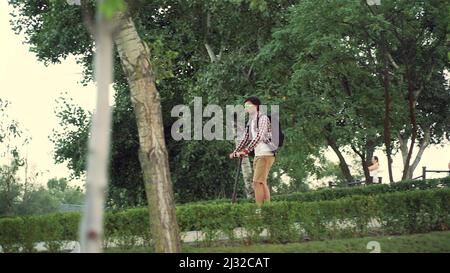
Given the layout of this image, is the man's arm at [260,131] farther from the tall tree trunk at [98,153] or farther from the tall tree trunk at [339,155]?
the tall tree trunk at [339,155]

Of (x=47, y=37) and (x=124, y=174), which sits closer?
(x=47, y=37)

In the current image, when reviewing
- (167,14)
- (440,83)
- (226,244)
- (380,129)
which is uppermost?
(167,14)

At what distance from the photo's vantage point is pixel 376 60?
2652cm

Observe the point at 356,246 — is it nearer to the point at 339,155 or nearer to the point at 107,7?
the point at 107,7

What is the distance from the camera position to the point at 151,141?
9562mm

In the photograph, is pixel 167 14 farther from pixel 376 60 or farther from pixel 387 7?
pixel 387 7

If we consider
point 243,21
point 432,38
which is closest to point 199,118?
point 243,21

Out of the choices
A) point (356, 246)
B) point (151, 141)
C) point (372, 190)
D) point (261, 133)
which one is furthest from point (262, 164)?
point (372, 190)

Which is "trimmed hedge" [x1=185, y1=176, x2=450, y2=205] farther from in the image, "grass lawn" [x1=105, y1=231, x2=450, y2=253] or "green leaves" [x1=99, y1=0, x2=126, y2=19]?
"green leaves" [x1=99, y1=0, x2=126, y2=19]

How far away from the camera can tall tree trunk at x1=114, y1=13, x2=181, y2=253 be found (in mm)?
9438

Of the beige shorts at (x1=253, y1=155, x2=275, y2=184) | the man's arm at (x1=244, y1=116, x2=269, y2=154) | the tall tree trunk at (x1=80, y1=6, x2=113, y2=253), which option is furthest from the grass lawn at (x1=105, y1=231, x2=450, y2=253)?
the tall tree trunk at (x1=80, y1=6, x2=113, y2=253)

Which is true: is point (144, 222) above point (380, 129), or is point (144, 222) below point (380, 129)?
below

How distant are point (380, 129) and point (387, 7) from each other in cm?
666

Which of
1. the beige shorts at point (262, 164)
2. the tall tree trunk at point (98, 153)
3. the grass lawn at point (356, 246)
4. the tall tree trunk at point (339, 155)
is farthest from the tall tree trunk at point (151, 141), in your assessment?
the tall tree trunk at point (339, 155)
